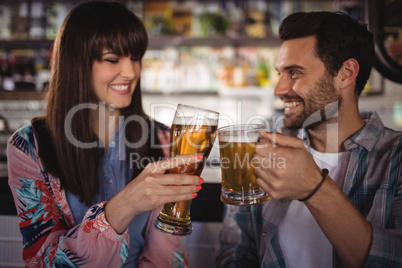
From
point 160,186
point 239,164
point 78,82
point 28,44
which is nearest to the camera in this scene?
point 160,186

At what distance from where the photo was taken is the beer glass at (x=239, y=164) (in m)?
0.93

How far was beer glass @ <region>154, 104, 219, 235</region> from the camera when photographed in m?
0.91

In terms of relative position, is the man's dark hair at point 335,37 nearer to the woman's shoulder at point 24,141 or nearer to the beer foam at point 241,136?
the beer foam at point 241,136

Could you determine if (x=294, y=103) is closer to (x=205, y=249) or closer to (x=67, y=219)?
(x=205, y=249)

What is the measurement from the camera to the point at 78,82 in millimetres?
1338

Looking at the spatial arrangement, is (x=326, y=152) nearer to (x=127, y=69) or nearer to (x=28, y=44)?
(x=127, y=69)

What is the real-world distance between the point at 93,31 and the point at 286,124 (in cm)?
90

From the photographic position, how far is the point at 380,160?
3.99 feet

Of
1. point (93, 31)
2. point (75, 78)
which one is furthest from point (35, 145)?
point (93, 31)

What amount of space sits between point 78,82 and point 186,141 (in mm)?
670

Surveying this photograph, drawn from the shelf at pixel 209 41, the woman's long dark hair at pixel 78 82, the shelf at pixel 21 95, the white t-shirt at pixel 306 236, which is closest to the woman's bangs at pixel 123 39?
the woman's long dark hair at pixel 78 82

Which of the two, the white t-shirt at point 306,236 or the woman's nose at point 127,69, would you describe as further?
the woman's nose at point 127,69

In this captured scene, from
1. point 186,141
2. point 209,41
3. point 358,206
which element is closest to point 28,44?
point 209,41

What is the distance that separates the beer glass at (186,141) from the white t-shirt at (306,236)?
51 cm
